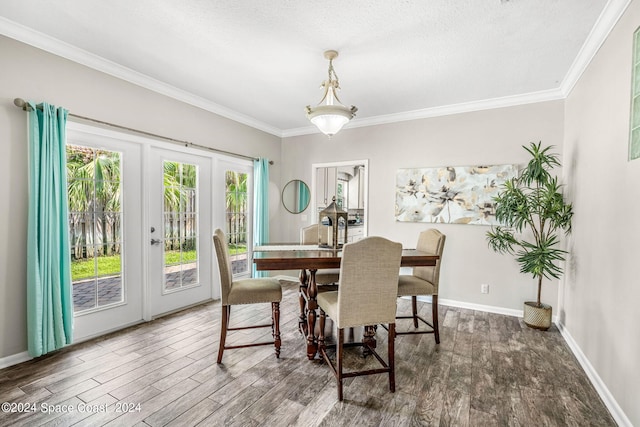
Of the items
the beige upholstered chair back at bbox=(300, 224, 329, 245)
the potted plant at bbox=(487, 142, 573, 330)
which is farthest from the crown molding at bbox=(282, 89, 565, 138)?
the beige upholstered chair back at bbox=(300, 224, 329, 245)

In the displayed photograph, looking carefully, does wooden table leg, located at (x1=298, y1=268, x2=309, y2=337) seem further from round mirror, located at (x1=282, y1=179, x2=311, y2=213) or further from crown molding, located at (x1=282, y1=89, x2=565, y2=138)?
crown molding, located at (x1=282, y1=89, x2=565, y2=138)

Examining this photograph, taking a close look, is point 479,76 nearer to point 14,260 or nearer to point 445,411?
point 445,411

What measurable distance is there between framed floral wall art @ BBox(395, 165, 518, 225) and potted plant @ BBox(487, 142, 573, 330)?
6.6 inches

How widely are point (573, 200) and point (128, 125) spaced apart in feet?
14.9

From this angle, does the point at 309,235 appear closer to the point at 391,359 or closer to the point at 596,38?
the point at 391,359

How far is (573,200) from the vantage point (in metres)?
3.02

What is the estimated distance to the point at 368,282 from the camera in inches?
81.0

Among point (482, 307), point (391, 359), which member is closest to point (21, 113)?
point (391, 359)

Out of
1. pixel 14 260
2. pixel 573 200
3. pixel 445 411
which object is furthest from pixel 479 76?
pixel 14 260

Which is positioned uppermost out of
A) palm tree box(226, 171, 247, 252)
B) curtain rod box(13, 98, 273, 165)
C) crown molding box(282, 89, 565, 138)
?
crown molding box(282, 89, 565, 138)

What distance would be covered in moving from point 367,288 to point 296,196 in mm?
3382

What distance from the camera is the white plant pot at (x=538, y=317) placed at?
3180 mm

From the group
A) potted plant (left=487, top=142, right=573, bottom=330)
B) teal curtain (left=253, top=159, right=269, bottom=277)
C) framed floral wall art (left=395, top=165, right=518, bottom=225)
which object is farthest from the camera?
teal curtain (left=253, top=159, right=269, bottom=277)

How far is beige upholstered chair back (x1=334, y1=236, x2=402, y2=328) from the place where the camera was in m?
2.00
